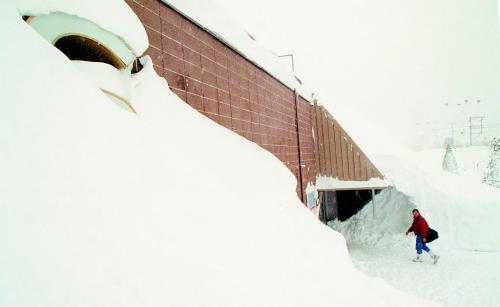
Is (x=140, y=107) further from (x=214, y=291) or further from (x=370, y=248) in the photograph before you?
(x=370, y=248)

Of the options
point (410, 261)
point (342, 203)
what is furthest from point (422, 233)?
point (342, 203)

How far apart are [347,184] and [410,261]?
A: 8.66 feet

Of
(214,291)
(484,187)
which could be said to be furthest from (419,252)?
(214,291)

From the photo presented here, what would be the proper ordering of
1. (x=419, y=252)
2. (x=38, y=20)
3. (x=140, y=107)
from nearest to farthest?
(x=38, y=20), (x=140, y=107), (x=419, y=252)

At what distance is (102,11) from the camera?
186cm

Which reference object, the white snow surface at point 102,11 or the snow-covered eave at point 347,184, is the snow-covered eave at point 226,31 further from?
the snow-covered eave at point 347,184

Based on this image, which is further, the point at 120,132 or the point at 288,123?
the point at 288,123

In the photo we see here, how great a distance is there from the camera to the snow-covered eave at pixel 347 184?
29.9ft

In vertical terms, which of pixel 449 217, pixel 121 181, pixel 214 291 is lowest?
pixel 449 217

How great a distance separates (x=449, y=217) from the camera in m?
9.79

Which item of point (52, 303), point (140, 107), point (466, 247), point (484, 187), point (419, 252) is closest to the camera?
point (52, 303)

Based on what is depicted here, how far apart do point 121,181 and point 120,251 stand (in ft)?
1.17

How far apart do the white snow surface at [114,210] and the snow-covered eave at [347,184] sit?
6.93 meters

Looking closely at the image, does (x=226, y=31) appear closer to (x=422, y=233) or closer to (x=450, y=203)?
(x=422, y=233)
